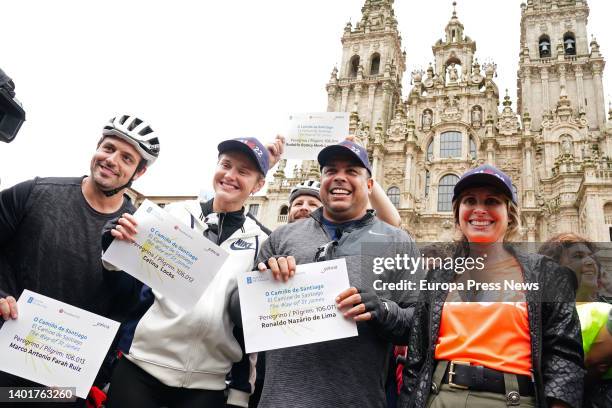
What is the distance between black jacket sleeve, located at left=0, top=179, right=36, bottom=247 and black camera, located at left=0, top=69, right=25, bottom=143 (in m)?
0.49

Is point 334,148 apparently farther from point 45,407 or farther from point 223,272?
point 45,407

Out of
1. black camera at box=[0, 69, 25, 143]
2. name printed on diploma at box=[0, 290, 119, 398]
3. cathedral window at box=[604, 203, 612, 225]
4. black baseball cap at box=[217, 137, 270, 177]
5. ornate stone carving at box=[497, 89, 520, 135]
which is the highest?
ornate stone carving at box=[497, 89, 520, 135]

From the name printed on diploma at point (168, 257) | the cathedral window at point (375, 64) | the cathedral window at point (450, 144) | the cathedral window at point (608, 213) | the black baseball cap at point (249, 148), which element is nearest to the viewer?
the name printed on diploma at point (168, 257)

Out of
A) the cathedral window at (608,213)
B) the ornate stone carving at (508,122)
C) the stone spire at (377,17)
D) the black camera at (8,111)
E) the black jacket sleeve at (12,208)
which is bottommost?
the black jacket sleeve at (12,208)

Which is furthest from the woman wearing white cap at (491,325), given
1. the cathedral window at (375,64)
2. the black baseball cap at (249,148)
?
the cathedral window at (375,64)

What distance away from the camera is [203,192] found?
4277mm

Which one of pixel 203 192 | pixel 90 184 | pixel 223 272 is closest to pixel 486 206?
pixel 223 272

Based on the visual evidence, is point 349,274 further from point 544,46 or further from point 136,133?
point 544,46

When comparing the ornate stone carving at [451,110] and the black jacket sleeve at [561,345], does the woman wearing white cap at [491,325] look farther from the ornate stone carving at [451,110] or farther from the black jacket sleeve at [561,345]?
the ornate stone carving at [451,110]

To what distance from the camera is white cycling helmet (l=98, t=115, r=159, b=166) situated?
3.95 m

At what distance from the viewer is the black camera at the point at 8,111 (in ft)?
10.6

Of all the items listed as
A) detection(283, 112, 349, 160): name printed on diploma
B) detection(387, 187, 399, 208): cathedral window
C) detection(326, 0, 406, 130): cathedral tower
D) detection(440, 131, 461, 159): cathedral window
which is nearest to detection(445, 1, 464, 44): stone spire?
detection(326, 0, 406, 130): cathedral tower

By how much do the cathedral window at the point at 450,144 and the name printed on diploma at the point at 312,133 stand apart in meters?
28.1

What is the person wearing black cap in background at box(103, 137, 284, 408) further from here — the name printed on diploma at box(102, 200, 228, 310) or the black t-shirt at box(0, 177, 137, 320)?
the black t-shirt at box(0, 177, 137, 320)
